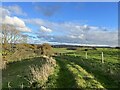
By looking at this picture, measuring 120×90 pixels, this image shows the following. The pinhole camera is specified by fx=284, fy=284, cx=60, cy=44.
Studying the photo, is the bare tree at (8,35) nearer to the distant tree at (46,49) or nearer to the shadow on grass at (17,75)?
the shadow on grass at (17,75)

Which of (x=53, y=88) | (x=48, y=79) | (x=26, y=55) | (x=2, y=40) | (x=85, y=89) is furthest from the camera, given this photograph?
(x=26, y=55)

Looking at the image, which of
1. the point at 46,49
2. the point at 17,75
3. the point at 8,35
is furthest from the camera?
the point at 46,49

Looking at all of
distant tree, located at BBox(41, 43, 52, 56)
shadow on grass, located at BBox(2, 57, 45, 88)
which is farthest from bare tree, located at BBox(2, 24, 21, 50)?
distant tree, located at BBox(41, 43, 52, 56)

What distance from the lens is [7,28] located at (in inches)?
2178

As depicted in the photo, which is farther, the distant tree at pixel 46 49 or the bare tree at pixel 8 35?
the distant tree at pixel 46 49

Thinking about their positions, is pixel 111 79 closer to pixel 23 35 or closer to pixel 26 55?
pixel 23 35

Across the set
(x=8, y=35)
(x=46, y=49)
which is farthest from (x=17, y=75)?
(x=46, y=49)

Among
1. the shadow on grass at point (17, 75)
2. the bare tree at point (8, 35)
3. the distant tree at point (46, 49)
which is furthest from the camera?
the distant tree at point (46, 49)

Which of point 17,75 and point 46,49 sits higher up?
point 46,49

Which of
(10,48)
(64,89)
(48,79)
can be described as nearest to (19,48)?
(10,48)

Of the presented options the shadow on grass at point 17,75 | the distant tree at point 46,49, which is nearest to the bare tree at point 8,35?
the shadow on grass at point 17,75

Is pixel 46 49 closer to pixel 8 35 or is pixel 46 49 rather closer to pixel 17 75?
pixel 8 35

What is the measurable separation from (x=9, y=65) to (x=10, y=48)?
10.9 ft

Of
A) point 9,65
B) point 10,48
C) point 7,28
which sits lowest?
point 9,65
